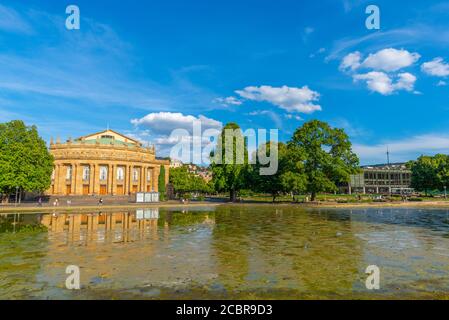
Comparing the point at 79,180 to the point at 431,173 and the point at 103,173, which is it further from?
the point at 431,173

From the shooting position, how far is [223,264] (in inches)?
547

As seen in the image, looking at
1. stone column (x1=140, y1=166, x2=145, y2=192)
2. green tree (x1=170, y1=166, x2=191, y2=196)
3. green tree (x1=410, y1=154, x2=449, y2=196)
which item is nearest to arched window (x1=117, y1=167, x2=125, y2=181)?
stone column (x1=140, y1=166, x2=145, y2=192)

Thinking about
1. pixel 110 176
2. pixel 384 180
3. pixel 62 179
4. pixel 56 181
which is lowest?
pixel 56 181

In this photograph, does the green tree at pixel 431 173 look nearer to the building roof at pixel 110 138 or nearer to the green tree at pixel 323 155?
the green tree at pixel 323 155

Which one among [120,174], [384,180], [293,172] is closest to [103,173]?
[120,174]

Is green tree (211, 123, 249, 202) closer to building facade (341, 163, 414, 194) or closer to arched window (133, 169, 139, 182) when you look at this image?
arched window (133, 169, 139, 182)

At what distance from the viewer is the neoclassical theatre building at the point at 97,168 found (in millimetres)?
80688

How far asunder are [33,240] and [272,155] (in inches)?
2311

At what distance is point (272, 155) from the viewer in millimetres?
73250

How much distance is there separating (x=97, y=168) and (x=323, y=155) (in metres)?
57.5
